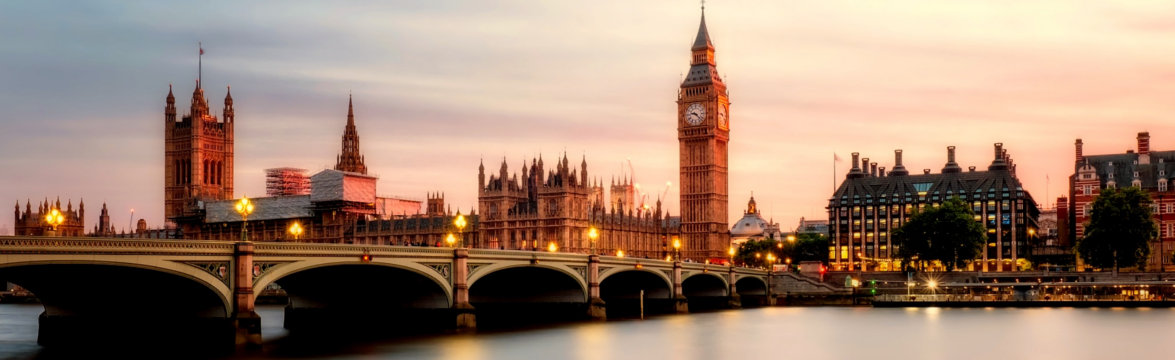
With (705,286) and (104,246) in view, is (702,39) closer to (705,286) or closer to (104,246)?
(705,286)

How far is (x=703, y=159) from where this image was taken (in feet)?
557

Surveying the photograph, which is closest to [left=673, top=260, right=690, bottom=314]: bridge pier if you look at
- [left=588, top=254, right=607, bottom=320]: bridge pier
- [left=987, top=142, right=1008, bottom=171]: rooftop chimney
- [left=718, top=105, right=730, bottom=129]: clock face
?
[left=588, top=254, right=607, bottom=320]: bridge pier

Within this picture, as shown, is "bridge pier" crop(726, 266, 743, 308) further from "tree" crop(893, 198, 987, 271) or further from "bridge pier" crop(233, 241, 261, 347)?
"bridge pier" crop(233, 241, 261, 347)

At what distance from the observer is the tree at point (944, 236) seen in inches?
5354

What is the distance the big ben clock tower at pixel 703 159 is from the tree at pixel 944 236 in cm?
3318

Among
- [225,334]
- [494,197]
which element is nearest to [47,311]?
[225,334]

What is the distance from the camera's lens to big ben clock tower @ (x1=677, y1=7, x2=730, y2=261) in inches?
6604

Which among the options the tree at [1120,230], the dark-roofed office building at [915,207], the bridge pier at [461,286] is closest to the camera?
the bridge pier at [461,286]

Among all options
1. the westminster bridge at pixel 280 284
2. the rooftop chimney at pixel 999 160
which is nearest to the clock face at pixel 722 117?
the rooftop chimney at pixel 999 160

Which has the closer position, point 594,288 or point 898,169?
point 594,288

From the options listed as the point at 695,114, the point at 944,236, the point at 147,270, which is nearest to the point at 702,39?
the point at 695,114

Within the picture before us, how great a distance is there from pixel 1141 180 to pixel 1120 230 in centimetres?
2509

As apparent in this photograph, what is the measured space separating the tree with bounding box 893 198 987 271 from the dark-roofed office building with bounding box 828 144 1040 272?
75.7ft

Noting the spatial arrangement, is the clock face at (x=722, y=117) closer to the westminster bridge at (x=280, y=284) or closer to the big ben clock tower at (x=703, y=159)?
the big ben clock tower at (x=703, y=159)
